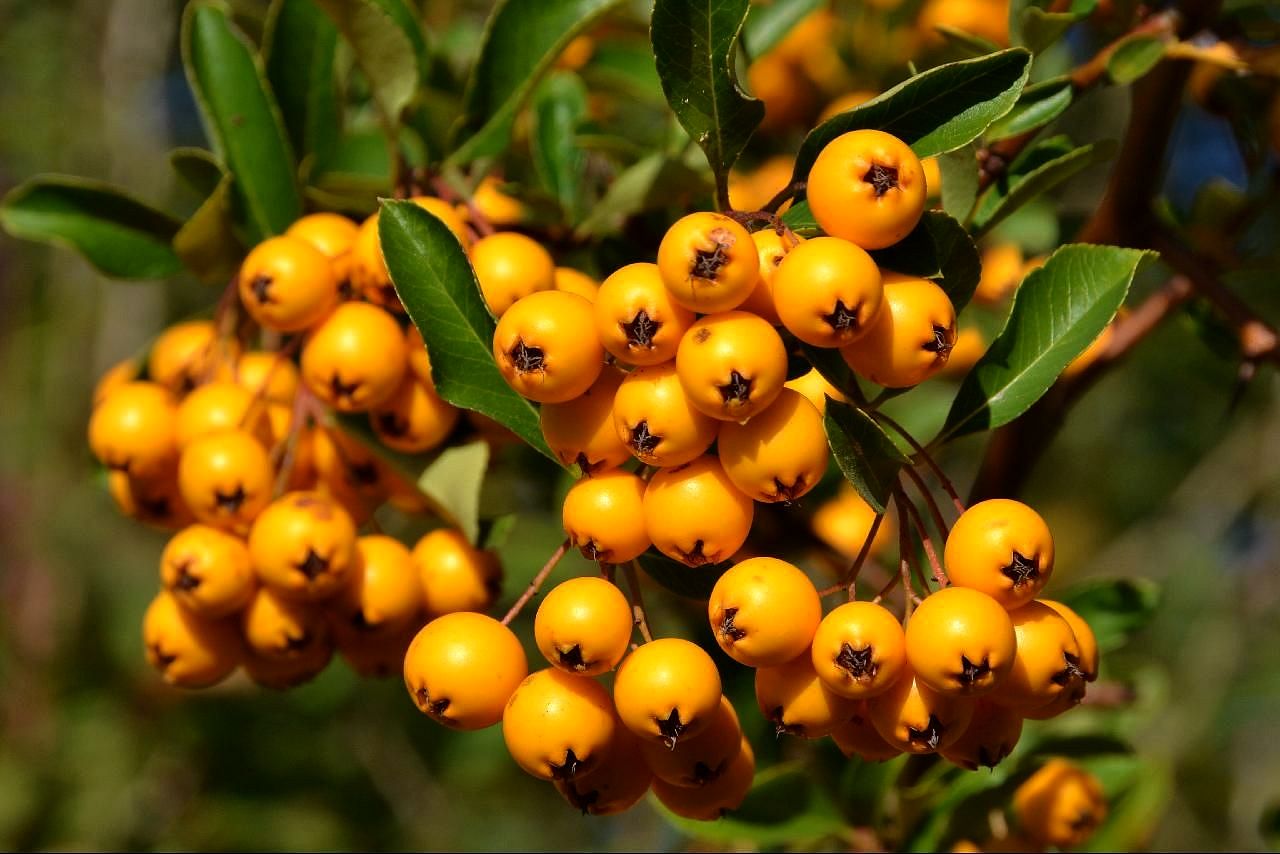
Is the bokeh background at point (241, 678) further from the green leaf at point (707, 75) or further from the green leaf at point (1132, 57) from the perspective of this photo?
the green leaf at point (707, 75)

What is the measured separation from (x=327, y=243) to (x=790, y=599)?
3.07 feet

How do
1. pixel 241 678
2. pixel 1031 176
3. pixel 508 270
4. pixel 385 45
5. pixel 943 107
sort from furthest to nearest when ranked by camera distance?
pixel 241 678 → pixel 385 45 → pixel 508 270 → pixel 1031 176 → pixel 943 107

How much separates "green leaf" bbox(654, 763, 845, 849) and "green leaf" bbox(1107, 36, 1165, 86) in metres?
1.16

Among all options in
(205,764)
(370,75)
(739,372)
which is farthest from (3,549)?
(739,372)

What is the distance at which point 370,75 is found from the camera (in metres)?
1.92

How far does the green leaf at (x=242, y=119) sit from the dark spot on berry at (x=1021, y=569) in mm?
1273

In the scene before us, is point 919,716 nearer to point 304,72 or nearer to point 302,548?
point 302,548

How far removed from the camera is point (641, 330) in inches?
47.6

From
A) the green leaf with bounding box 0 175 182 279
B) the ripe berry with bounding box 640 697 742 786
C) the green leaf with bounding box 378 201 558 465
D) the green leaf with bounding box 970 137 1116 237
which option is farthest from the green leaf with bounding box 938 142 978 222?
the green leaf with bounding box 0 175 182 279

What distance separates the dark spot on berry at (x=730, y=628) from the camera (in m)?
1.22

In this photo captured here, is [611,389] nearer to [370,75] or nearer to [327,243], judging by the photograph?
[327,243]

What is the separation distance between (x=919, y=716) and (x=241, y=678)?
12.7 feet

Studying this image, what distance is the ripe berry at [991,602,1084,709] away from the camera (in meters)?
1.25

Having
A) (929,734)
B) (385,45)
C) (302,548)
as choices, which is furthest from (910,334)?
(385,45)
